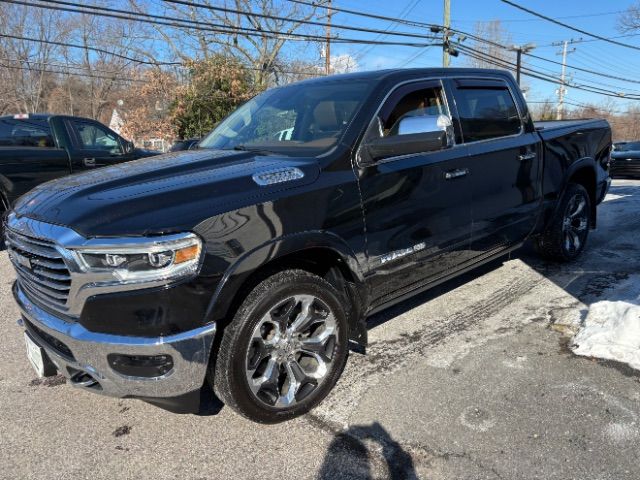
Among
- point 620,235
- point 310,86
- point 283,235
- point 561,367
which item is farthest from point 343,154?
point 620,235

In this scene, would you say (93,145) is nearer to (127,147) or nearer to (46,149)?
(127,147)

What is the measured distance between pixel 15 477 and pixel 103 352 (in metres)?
0.83

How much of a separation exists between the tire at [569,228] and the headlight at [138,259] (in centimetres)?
409

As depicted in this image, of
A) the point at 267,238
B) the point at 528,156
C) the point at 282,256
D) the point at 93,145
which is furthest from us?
the point at 93,145

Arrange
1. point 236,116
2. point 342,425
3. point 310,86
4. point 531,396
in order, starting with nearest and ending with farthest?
point 342,425 < point 531,396 < point 310,86 < point 236,116

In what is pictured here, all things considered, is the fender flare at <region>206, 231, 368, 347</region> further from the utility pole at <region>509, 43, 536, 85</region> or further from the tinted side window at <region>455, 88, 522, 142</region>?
the utility pole at <region>509, 43, 536, 85</region>

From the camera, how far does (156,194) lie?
97.3 inches

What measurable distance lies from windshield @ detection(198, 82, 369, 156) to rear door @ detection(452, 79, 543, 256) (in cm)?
104

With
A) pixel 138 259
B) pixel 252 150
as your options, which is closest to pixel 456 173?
pixel 252 150

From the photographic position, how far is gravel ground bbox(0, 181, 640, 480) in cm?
250

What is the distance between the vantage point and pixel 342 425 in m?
2.83

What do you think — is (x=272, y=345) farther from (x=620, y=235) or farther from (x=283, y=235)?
(x=620, y=235)

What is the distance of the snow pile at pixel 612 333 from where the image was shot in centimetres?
342

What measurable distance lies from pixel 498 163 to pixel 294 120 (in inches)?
67.6
